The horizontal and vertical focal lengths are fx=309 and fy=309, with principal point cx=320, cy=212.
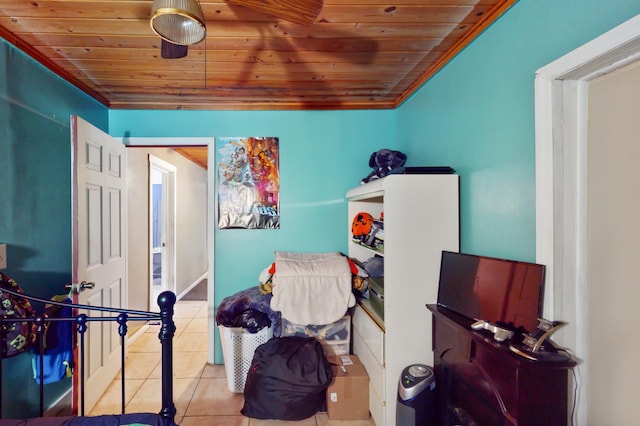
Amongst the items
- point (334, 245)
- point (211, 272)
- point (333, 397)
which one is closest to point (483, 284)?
point (333, 397)

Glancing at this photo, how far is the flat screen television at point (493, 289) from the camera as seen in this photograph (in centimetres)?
116

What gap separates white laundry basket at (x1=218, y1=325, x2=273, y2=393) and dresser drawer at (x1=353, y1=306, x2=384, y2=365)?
0.68 m

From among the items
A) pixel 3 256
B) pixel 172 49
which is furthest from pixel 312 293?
pixel 3 256

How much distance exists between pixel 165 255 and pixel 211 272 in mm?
2283

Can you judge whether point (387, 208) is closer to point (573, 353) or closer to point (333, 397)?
point (573, 353)

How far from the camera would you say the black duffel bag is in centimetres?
193

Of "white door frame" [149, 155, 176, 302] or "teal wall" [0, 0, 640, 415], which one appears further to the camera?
"white door frame" [149, 155, 176, 302]

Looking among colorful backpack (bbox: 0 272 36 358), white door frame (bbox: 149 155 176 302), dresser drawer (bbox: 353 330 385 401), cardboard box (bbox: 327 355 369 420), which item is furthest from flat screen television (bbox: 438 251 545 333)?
white door frame (bbox: 149 155 176 302)

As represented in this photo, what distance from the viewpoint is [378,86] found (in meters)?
2.43

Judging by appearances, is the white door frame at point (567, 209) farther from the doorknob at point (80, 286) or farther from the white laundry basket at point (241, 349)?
the doorknob at point (80, 286)

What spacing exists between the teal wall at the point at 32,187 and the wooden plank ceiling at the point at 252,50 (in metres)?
0.18

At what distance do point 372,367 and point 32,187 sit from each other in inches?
92.8

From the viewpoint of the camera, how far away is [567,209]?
1136mm

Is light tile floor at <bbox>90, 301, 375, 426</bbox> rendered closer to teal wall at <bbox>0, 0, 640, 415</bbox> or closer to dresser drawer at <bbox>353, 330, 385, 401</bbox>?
dresser drawer at <bbox>353, 330, 385, 401</bbox>
